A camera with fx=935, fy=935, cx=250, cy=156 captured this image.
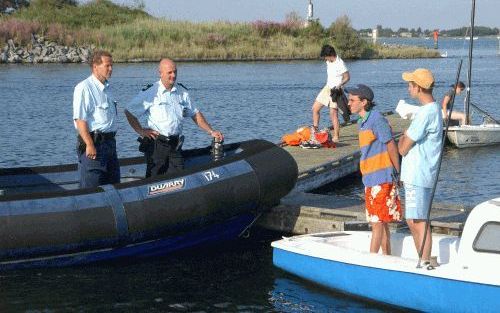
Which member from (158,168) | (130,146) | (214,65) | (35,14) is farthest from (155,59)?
(158,168)

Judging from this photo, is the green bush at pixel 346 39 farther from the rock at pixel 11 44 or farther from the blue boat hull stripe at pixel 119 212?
the blue boat hull stripe at pixel 119 212

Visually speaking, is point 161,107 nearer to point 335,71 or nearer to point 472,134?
point 335,71

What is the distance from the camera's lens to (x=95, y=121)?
9.95 m

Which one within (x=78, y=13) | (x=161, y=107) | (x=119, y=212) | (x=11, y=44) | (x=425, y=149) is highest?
(x=78, y=13)

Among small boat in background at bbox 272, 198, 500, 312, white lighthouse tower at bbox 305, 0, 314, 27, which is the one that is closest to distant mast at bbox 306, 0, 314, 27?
white lighthouse tower at bbox 305, 0, 314, 27

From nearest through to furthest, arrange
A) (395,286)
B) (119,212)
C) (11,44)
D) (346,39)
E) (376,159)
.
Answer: (395,286) → (376,159) → (119,212) → (11,44) → (346,39)

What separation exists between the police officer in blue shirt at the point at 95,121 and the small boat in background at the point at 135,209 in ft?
1.06

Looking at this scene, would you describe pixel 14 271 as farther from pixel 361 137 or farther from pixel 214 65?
pixel 214 65

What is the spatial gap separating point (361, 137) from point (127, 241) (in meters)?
2.80

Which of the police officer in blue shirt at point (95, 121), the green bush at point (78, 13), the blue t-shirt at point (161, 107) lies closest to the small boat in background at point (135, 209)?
the police officer in blue shirt at point (95, 121)

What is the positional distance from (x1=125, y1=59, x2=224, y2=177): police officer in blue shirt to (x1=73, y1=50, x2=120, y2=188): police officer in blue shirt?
1.25 ft

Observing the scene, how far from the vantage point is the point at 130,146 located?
2116cm

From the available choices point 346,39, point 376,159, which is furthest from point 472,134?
point 346,39

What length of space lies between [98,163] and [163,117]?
37.0 inches
